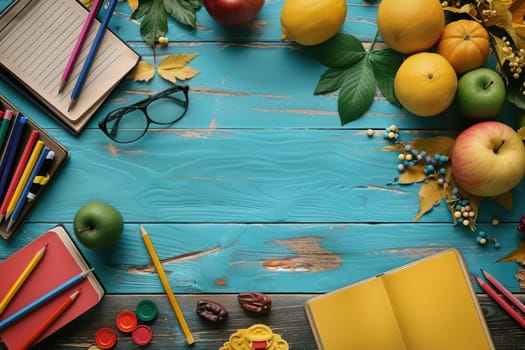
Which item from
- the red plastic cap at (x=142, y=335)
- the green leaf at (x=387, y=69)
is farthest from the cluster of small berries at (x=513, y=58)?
the red plastic cap at (x=142, y=335)

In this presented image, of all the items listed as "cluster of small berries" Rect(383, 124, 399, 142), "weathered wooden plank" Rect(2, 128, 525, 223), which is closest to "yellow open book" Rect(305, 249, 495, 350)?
"weathered wooden plank" Rect(2, 128, 525, 223)

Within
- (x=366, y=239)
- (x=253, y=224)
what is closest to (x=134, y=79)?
(x=253, y=224)

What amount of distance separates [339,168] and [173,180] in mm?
294

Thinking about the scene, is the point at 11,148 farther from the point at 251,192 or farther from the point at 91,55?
the point at 251,192

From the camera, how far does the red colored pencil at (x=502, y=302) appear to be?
3.28 ft

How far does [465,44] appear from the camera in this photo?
0.97m

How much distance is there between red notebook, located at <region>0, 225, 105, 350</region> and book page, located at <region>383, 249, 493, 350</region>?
509mm

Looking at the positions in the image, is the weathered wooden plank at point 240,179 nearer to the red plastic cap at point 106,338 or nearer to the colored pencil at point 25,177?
the colored pencil at point 25,177

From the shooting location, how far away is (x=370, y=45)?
1049mm

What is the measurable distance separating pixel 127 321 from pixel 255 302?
0.73 feet

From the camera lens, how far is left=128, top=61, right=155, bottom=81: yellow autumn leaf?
3.43ft

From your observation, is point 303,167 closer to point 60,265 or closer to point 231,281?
point 231,281

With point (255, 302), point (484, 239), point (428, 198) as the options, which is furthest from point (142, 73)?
point (484, 239)

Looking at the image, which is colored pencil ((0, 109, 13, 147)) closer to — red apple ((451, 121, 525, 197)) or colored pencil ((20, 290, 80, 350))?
colored pencil ((20, 290, 80, 350))
